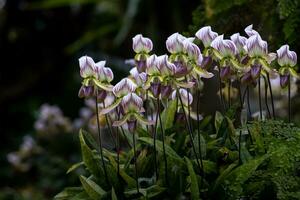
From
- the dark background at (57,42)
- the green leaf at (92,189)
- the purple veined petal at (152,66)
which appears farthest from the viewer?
the dark background at (57,42)

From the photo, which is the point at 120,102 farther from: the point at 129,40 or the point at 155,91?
the point at 129,40

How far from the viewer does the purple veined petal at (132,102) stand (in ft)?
4.99

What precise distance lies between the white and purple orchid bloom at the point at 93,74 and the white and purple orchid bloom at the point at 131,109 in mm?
68

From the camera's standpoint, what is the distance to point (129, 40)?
7.22 metres

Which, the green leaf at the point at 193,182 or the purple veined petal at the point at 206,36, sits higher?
the purple veined petal at the point at 206,36

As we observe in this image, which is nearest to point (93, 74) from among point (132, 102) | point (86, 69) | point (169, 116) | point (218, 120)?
point (86, 69)

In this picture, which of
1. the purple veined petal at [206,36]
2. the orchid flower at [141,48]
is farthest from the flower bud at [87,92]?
the purple veined petal at [206,36]

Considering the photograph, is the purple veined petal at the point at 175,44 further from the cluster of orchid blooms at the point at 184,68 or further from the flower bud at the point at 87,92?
the flower bud at the point at 87,92

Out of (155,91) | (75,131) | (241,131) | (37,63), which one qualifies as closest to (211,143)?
(241,131)

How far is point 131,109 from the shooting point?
→ 153 centimetres

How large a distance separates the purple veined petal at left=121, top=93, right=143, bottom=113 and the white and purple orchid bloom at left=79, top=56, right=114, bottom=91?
65 mm

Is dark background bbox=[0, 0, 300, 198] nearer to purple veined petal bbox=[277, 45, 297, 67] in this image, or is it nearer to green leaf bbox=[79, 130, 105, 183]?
green leaf bbox=[79, 130, 105, 183]

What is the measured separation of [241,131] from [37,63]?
5669mm

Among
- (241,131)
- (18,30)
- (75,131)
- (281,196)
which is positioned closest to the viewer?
(281,196)
